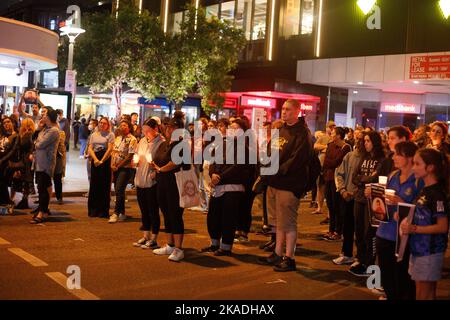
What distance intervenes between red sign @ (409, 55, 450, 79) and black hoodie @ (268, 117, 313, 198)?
14.4 m

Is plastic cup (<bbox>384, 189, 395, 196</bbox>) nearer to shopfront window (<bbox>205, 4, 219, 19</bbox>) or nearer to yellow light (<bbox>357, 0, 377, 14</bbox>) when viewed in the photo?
yellow light (<bbox>357, 0, 377, 14</bbox>)

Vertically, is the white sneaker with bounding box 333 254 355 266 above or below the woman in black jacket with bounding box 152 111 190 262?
below

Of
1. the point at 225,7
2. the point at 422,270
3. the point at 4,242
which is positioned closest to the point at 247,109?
the point at 225,7

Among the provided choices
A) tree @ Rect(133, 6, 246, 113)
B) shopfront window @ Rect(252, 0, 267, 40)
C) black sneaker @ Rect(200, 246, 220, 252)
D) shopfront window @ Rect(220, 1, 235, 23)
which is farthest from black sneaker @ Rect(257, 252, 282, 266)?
shopfront window @ Rect(220, 1, 235, 23)

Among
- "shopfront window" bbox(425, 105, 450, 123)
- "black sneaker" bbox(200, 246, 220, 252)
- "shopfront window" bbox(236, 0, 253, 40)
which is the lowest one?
"black sneaker" bbox(200, 246, 220, 252)

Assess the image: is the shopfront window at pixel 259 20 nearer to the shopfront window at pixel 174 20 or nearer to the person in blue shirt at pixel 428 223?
the shopfront window at pixel 174 20

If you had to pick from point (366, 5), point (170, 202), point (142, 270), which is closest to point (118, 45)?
point (366, 5)

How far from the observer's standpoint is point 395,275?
579 centimetres

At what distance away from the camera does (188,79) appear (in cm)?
2788

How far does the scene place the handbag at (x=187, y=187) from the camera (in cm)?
834

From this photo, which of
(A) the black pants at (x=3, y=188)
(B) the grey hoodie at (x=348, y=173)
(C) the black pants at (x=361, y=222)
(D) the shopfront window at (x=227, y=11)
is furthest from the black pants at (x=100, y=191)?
(D) the shopfront window at (x=227, y=11)

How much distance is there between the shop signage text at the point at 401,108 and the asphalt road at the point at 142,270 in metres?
17.1

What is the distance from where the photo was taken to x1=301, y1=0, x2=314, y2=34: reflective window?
29156 millimetres

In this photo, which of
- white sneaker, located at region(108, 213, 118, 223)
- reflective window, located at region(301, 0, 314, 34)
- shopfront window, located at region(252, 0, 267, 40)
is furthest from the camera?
shopfront window, located at region(252, 0, 267, 40)
